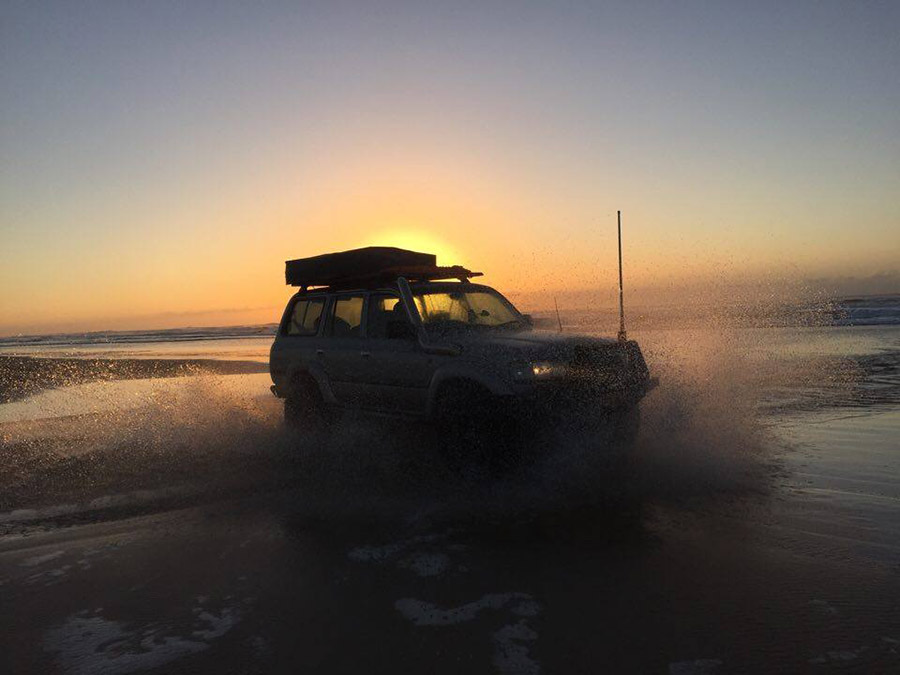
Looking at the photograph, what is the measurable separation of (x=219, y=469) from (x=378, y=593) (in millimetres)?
3841

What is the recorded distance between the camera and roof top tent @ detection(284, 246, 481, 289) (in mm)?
7141

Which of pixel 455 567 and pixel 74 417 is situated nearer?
pixel 455 567

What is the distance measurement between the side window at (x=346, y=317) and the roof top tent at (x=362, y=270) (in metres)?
0.20

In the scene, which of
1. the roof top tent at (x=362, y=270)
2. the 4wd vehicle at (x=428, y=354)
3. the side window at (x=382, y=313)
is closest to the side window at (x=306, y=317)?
the 4wd vehicle at (x=428, y=354)

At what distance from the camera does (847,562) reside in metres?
3.72

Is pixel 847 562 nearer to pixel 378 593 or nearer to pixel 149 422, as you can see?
pixel 378 593

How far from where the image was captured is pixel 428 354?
249 inches

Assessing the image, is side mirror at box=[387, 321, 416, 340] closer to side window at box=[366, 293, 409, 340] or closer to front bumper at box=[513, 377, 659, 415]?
side window at box=[366, 293, 409, 340]

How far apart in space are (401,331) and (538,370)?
1.67 metres

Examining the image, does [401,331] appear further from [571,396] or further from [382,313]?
[571,396]

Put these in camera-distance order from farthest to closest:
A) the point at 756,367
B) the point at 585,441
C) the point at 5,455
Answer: the point at 756,367, the point at 5,455, the point at 585,441

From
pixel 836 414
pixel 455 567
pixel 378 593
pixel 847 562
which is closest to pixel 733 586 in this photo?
pixel 847 562

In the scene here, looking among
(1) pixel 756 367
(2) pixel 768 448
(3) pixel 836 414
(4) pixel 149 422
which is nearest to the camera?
(2) pixel 768 448

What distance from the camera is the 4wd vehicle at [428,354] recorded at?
5.70 metres
